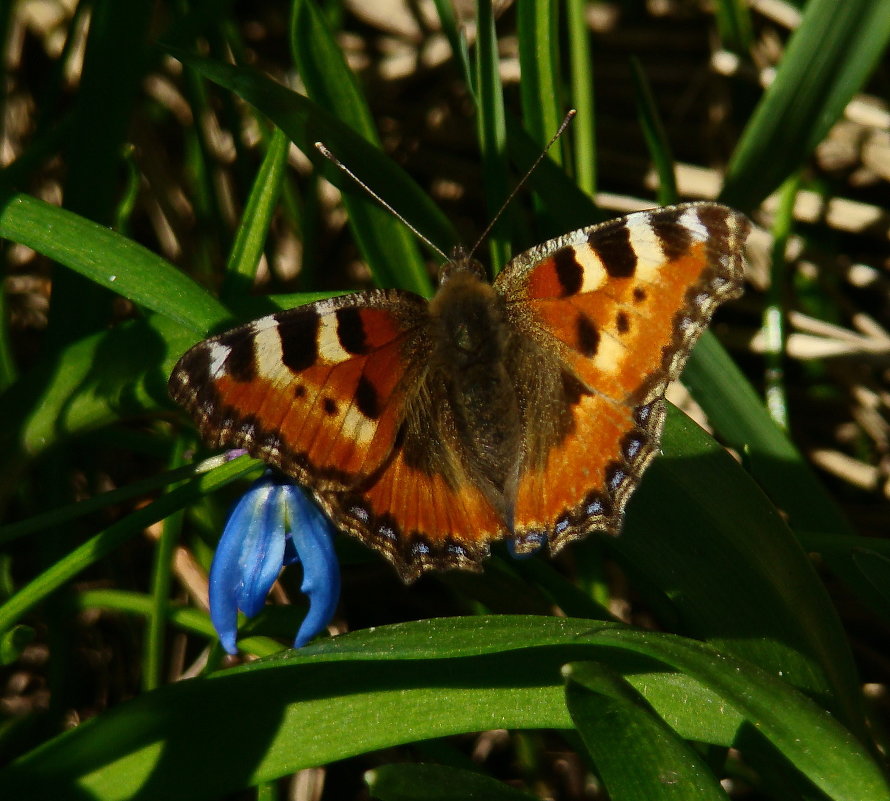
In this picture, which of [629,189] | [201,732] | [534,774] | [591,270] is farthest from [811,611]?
[629,189]

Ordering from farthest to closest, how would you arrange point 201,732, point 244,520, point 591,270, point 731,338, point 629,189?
point 629,189, point 731,338, point 591,270, point 244,520, point 201,732

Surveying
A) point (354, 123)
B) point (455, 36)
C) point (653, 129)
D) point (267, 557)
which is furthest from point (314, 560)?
point (653, 129)

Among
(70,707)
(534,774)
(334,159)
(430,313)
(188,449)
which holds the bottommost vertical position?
(70,707)

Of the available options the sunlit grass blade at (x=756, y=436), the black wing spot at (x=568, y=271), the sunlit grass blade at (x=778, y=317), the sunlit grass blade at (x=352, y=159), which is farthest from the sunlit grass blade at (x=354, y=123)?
the sunlit grass blade at (x=778, y=317)

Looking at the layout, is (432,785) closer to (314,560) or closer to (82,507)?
(314,560)

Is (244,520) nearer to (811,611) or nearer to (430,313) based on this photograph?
(430,313)

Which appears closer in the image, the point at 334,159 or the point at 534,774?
the point at 334,159

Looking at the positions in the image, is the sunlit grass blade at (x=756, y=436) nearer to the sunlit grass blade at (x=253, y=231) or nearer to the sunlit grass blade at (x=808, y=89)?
the sunlit grass blade at (x=808, y=89)
